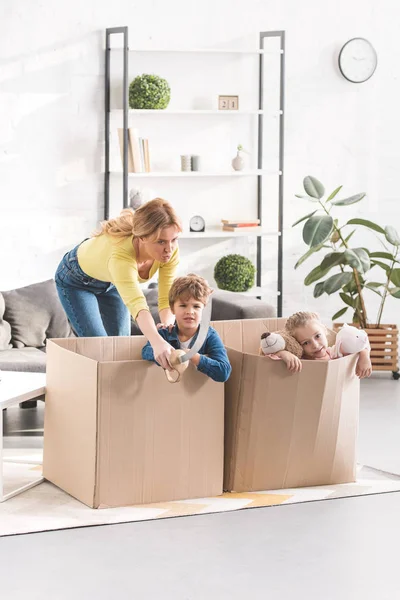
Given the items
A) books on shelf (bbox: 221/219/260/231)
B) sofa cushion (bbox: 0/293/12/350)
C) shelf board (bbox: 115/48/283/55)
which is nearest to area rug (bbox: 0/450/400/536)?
sofa cushion (bbox: 0/293/12/350)

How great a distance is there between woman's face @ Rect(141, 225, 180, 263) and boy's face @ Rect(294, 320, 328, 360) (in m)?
0.56

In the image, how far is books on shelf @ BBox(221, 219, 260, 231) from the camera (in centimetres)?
580

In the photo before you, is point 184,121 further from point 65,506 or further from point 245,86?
point 65,506

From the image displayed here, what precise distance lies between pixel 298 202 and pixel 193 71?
105 cm

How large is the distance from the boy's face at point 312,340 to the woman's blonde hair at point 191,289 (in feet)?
1.29

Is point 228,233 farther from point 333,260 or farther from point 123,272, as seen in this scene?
point 123,272

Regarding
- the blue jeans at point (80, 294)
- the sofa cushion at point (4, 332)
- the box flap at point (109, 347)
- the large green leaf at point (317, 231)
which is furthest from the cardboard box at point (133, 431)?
the large green leaf at point (317, 231)

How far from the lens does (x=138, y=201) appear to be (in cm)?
558

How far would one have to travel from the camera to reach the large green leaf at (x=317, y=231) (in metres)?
5.30

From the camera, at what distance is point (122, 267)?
10.6 ft

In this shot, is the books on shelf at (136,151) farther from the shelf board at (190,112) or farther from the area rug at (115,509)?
the area rug at (115,509)

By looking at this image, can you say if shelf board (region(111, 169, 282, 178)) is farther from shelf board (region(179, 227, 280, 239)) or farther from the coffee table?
the coffee table

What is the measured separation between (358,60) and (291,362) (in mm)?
3317

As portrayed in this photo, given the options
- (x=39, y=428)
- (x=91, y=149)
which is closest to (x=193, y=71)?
(x=91, y=149)
